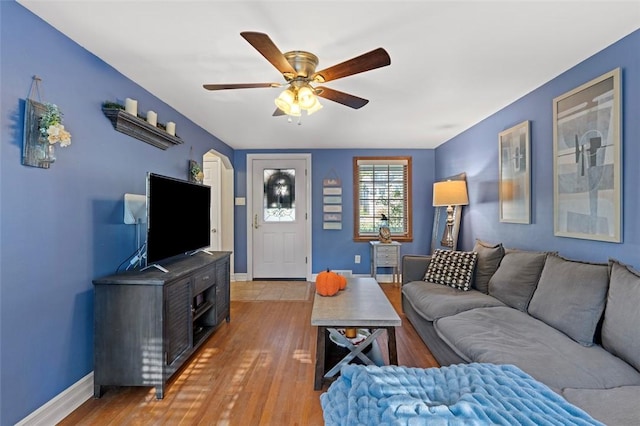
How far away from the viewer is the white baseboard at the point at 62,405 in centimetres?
173

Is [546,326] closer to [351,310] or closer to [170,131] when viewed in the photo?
[351,310]

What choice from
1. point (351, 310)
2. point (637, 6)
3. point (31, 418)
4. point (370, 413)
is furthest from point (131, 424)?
point (637, 6)

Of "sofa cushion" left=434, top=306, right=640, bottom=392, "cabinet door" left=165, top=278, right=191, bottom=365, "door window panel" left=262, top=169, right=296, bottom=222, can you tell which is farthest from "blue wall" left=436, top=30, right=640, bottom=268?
"cabinet door" left=165, top=278, right=191, bottom=365

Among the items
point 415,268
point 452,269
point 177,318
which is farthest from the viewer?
point 415,268

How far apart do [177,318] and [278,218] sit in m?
3.20

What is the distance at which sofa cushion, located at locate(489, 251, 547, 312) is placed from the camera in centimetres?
240

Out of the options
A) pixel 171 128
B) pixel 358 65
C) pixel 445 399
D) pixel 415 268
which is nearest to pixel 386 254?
pixel 415 268

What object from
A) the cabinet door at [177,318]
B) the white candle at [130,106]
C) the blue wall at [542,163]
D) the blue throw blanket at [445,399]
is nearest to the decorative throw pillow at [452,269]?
the blue wall at [542,163]

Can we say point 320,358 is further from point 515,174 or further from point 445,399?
point 515,174

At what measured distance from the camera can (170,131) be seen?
305cm

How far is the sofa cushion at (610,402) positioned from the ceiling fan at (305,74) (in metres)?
1.80

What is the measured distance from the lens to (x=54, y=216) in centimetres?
185

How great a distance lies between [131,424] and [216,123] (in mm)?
3052

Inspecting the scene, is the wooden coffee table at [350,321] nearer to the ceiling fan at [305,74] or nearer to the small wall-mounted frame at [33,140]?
the ceiling fan at [305,74]
